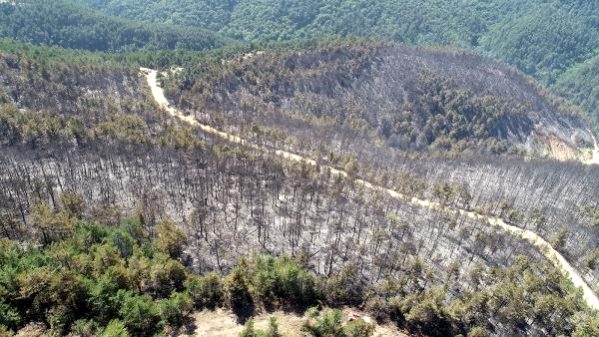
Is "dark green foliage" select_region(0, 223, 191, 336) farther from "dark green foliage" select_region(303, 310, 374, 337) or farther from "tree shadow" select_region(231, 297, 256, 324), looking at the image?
"dark green foliage" select_region(303, 310, 374, 337)

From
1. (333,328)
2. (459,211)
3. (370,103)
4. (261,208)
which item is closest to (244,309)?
(333,328)


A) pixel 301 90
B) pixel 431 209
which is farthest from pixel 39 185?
pixel 301 90

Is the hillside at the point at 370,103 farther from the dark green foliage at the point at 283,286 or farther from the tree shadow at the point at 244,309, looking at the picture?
the tree shadow at the point at 244,309

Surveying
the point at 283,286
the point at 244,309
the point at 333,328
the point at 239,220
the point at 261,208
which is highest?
the point at 333,328

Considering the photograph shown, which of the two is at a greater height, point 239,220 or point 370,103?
point 370,103

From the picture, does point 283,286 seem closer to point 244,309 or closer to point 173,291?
point 244,309

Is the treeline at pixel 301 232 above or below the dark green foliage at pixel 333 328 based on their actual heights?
below

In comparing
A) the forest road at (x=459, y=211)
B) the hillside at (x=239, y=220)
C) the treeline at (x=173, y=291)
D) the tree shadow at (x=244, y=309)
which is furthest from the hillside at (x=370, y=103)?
the tree shadow at (x=244, y=309)
